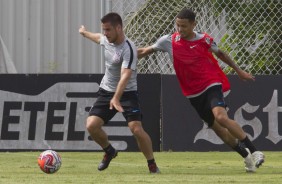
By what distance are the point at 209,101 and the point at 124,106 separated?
103cm

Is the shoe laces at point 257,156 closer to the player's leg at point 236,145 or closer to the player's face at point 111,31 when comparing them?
the player's leg at point 236,145

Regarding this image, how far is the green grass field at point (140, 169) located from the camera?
11.5 m

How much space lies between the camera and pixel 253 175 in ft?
40.4

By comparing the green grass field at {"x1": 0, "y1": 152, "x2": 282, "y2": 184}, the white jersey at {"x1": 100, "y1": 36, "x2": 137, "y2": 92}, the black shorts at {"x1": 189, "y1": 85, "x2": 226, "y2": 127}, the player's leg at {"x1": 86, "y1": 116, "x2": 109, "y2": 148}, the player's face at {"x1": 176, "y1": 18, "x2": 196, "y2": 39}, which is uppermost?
the player's face at {"x1": 176, "y1": 18, "x2": 196, "y2": 39}

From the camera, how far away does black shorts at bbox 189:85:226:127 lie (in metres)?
13.0

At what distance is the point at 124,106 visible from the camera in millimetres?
12719

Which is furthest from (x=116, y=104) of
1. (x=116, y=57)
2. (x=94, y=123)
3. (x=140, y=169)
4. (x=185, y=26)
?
(x=140, y=169)

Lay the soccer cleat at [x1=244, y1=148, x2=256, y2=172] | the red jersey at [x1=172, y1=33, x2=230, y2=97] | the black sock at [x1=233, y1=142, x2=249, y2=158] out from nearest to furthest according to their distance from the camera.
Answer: the soccer cleat at [x1=244, y1=148, x2=256, y2=172]
the black sock at [x1=233, y1=142, x2=249, y2=158]
the red jersey at [x1=172, y1=33, x2=230, y2=97]

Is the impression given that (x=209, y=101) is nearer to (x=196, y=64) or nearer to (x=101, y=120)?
(x=196, y=64)

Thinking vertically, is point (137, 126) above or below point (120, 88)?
below

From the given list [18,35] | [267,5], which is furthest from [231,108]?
[18,35]

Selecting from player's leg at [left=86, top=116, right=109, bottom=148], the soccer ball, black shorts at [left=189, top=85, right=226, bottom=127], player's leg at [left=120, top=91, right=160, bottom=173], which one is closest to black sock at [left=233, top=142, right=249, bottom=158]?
black shorts at [left=189, top=85, right=226, bottom=127]

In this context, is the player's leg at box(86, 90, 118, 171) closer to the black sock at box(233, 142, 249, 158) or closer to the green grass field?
the green grass field

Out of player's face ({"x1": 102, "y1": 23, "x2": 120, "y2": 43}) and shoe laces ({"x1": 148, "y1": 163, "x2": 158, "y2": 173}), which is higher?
player's face ({"x1": 102, "y1": 23, "x2": 120, "y2": 43})
